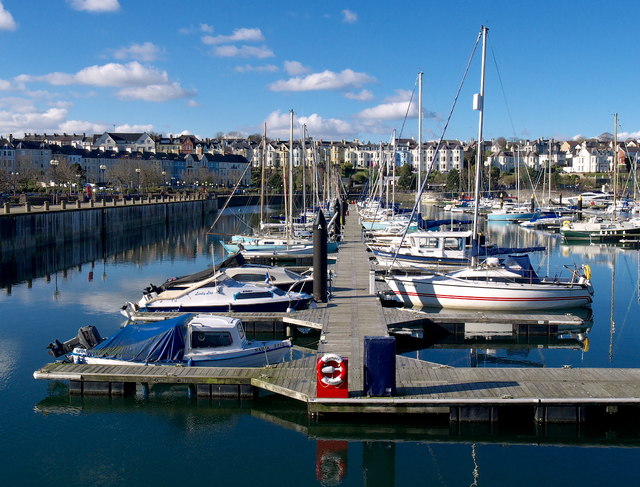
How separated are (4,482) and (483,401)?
432 inches

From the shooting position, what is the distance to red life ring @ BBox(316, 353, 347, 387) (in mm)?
16703

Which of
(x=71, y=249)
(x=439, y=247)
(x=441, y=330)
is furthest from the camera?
(x=71, y=249)

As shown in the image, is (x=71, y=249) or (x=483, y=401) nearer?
(x=483, y=401)

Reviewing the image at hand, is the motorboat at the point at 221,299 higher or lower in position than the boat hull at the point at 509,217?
lower

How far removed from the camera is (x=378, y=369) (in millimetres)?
16875

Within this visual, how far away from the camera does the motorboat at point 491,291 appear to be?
29609 mm

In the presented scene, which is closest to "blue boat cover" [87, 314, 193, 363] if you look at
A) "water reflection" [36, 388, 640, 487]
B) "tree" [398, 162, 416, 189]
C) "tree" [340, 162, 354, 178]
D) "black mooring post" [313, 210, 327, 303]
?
"water reflection" [36, 388, 640, 487]

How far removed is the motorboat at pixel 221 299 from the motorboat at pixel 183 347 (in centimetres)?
608

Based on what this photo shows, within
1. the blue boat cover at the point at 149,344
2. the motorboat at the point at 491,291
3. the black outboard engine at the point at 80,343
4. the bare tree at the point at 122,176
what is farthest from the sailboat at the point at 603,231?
the bare tree at the point at 122,176

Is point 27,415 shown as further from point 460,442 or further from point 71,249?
point 71,249

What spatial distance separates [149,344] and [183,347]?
98cm

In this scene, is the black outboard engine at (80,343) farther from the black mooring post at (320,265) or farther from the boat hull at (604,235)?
the boat hull at (604,235)

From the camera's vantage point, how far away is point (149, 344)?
66.4 ft

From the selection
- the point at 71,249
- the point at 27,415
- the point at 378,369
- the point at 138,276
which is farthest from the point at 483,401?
the point at 71,249
